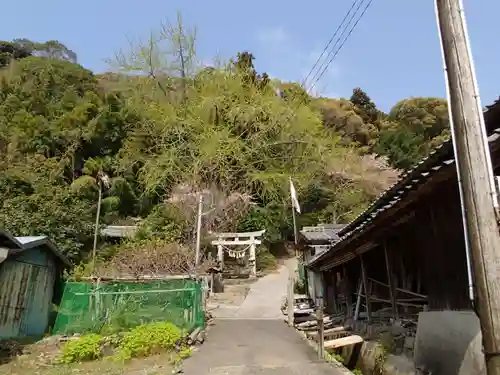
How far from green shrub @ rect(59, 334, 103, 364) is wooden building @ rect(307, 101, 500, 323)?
677 centimetres

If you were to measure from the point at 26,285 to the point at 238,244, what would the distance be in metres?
16.7

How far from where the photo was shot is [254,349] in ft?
38.0

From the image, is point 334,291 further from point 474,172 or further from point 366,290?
point 474,172

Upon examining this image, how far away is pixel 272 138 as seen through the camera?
34.1 m

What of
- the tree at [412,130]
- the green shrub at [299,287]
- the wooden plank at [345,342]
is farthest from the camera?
the tree at [412,130]

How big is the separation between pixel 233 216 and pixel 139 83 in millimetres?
14253

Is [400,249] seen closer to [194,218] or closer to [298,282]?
[298,282]

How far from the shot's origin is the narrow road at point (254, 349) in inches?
357

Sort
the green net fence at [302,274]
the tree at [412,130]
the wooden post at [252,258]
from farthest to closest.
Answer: the tree at [412,130] → the wooden post at [252,258] → the green net fence at [302,274]

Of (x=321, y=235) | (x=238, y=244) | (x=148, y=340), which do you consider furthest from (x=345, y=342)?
(x=238, y=244)

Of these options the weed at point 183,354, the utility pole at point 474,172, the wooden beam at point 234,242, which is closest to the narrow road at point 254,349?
the weed at point 183,354

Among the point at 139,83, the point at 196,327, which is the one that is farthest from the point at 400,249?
the point at 139,83

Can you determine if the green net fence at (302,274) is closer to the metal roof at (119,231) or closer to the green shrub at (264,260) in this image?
the green shrub at (264,260)

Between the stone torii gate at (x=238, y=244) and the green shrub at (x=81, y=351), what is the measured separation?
17754 mm
